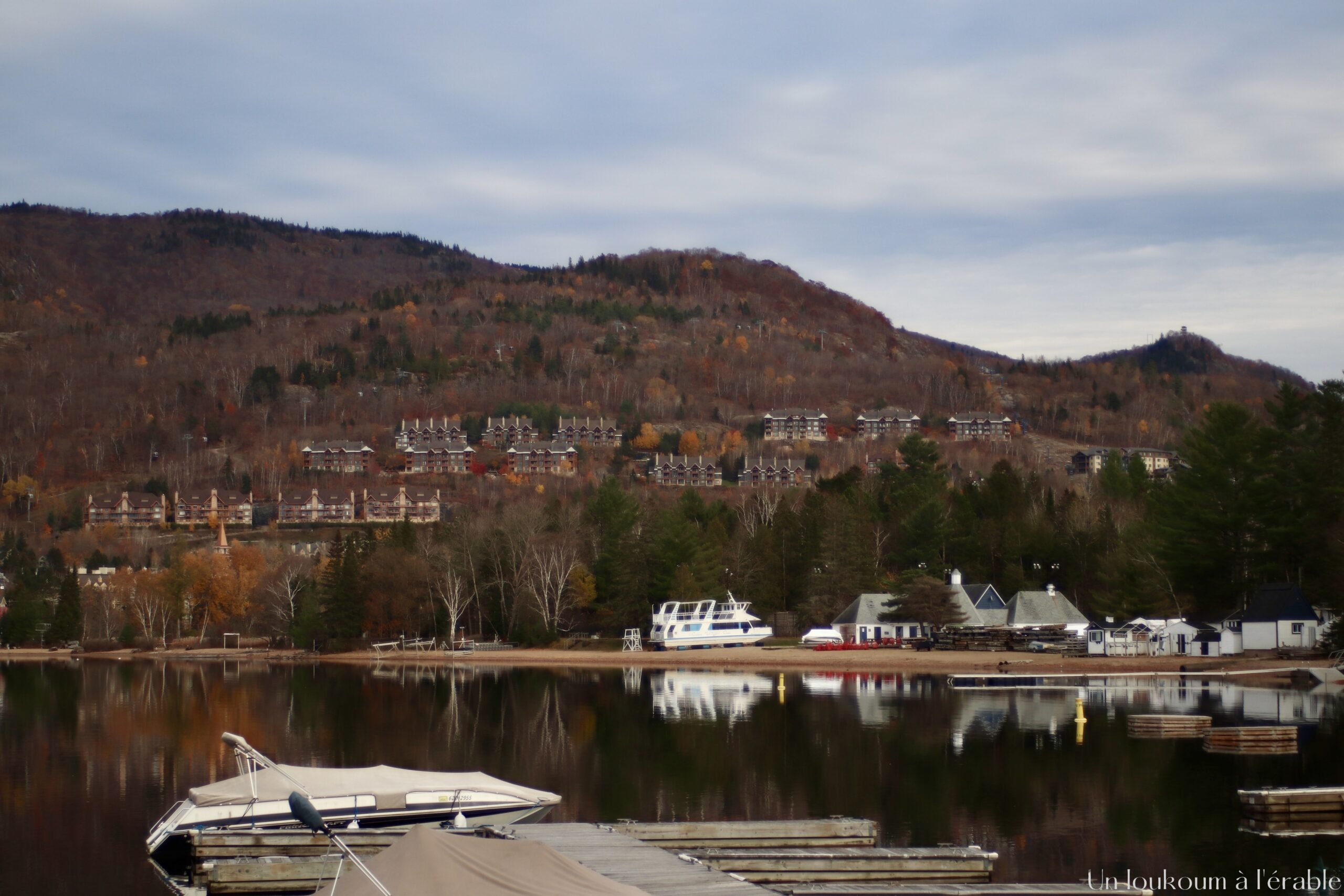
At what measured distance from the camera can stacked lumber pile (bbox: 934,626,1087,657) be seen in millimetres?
70938

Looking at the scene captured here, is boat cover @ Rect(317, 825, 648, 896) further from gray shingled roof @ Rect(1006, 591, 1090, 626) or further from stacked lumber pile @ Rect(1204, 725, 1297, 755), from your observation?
gray shingled roof @ Rect(1006, 591, 1090, 626)

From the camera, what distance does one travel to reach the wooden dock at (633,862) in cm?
1534

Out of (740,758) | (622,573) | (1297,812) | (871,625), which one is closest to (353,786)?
(740,758)

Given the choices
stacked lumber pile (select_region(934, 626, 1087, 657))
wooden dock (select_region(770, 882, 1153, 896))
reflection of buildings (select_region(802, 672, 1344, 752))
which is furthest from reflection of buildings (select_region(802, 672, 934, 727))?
wooden dock (select_region(770, 882, 1153, 896))

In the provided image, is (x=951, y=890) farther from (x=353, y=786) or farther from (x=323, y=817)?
(x=353, y=786)

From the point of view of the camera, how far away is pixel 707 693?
183ft

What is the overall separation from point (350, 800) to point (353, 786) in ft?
1.14

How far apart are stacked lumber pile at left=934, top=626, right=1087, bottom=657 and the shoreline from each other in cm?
119

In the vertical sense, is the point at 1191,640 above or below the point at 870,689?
above

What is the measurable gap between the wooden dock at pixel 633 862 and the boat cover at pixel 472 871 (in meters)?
2.80

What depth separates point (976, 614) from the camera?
76.4 metres

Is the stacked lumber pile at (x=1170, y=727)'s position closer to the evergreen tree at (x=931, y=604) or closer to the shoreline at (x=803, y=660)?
the shoreline at (x=803, y=660)

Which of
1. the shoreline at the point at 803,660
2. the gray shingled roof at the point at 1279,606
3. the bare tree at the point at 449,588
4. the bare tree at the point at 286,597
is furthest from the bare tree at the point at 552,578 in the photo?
the gray shingled roof at the point at 1279,606

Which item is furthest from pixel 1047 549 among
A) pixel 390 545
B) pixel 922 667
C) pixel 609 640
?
pixel 390 545
